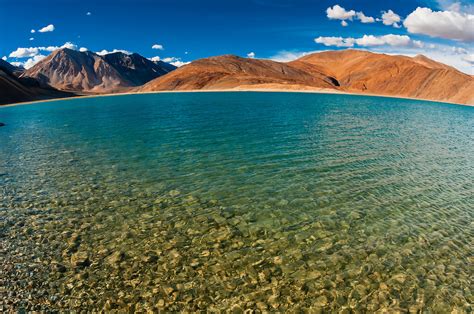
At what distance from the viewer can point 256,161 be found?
79.6ft

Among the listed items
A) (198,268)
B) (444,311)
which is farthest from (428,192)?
(198,268)

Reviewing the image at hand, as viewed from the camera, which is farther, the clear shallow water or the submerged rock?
the submerged rock

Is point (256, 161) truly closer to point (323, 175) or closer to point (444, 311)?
point (323, 175)

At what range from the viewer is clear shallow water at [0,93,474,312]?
31.9ft

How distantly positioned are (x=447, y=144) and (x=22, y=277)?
36.8 meters

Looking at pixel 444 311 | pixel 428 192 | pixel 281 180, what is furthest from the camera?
pixel 281 180

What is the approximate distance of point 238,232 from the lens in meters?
13.3

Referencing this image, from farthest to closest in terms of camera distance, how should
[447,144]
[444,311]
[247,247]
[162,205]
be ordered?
[447,144], [162,205], [247,247], [444,311]

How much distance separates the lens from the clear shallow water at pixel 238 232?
9.73m

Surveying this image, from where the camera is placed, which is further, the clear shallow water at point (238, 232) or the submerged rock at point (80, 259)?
the submerged rock at point (80, 259)

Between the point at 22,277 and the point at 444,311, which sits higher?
the point at 22,277

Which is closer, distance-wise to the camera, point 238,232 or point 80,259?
point 80,259

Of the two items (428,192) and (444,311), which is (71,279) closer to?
(444,311)

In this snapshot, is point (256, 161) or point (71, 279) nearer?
point (71, 279)
